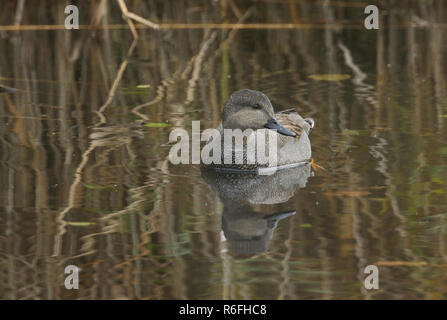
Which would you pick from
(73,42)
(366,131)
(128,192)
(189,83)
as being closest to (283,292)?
(128,192)

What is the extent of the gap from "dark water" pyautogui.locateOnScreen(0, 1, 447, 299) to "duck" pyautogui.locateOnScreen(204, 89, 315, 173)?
173 millimetres

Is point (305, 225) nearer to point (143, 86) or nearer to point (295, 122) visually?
point (295, 122)

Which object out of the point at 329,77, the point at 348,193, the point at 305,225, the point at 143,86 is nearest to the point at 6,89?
the point at 143,86

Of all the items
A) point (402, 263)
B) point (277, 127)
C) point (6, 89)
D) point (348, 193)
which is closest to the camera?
point (402, 263)

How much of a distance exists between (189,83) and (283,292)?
19.0 ft

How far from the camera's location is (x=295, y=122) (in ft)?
25.9

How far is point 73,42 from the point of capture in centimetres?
1283

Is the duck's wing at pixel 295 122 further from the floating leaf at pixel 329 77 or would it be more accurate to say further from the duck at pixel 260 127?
the floating leaf at pixel 329 77

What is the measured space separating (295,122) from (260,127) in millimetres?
489

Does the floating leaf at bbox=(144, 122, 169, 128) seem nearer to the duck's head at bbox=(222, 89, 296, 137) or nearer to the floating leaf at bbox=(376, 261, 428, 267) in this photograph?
the duck's head at bbox=(222, 89, 296, 137)

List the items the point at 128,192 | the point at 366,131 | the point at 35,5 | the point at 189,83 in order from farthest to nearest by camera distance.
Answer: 1. the point at 35,5
2. the point at 189,83
3. the point at 366,131
4. the point at 128,192

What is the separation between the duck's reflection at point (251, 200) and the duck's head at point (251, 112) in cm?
40

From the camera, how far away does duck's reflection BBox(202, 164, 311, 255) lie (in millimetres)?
5695

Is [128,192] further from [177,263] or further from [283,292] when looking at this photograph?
[283,292]
